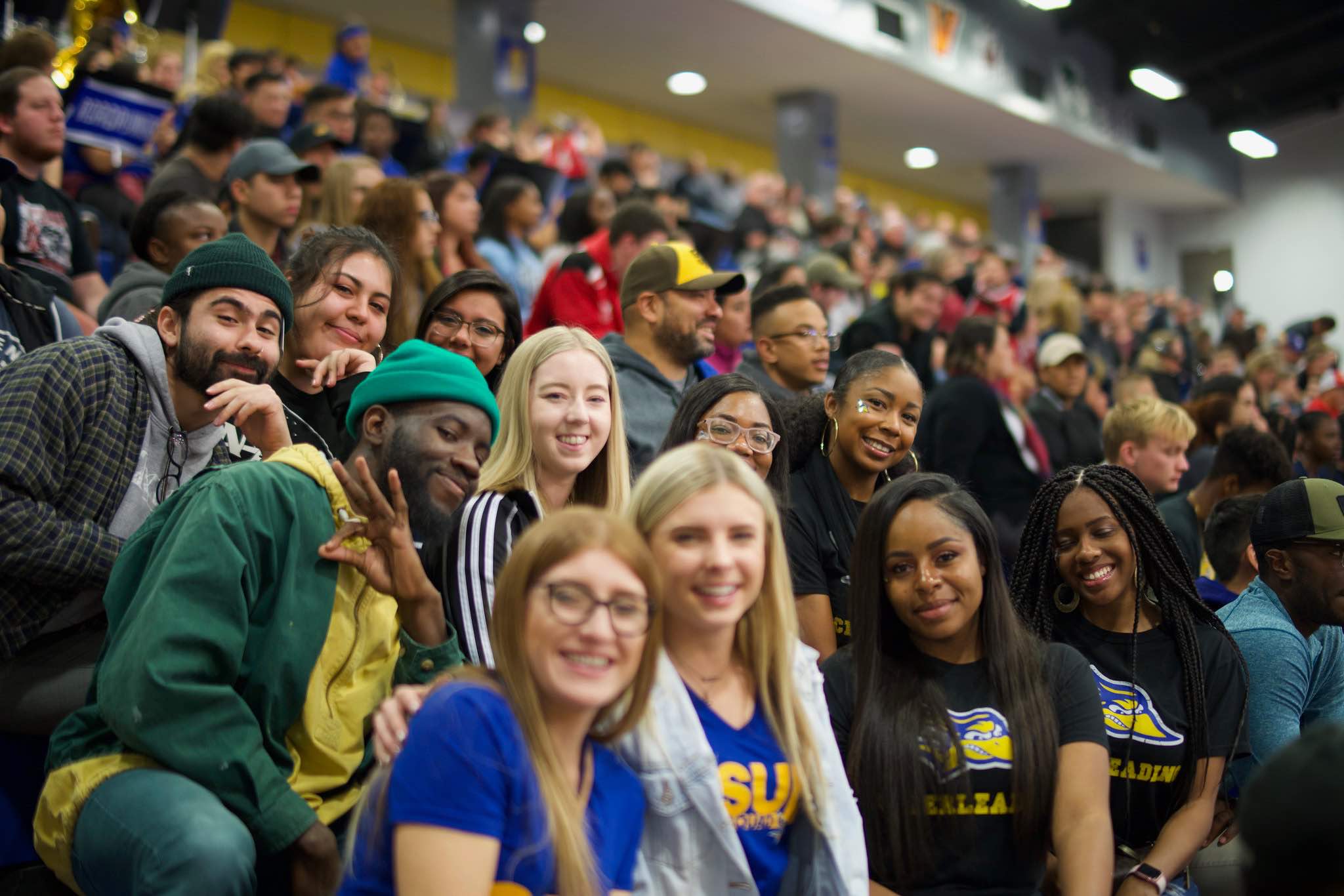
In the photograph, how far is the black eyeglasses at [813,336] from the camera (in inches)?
183

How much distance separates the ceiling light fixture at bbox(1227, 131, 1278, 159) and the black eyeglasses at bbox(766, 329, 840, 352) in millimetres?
17890

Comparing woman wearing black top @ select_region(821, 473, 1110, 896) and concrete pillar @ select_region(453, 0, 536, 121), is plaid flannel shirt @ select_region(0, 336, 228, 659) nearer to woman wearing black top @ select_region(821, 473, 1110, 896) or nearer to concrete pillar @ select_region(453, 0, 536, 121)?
woman wearing black top @ select_region(821, 473, 1110, 896)

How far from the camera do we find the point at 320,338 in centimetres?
350

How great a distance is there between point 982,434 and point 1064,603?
2057mm

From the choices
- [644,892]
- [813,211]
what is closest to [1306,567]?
[644,892]

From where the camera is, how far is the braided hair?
3.06 metres

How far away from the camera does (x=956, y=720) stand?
8.58 feet

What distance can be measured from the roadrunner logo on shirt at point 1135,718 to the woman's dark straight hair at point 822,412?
1.03 metres

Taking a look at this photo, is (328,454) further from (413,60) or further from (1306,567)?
(413,60)

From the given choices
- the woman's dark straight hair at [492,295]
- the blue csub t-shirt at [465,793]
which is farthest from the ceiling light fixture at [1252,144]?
the blue csub t-shirt at [465,793]

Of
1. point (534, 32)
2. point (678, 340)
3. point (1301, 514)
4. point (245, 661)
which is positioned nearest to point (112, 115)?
point (678, 340)

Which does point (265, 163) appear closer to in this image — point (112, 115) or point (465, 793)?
point (112, 115)

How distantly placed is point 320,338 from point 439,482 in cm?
112

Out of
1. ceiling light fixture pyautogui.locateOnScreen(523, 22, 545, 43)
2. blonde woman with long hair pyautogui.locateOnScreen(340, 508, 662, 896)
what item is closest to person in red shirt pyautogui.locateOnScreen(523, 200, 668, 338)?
blonde woman with long hair pyautogui.locateOnScreen(340, 508, 662, 896)
